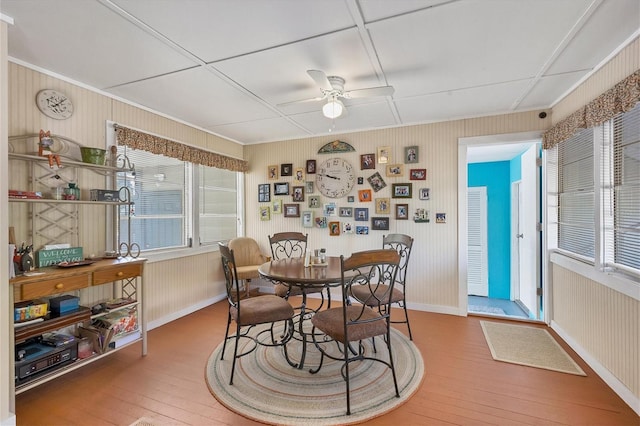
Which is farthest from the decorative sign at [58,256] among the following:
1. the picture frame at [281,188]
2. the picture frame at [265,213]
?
the picture frame at [281,188]

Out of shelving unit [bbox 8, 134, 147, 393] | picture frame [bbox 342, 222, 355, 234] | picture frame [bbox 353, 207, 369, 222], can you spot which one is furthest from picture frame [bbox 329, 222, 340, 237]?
shelving unit [bbox 8, 134, 147, 393]

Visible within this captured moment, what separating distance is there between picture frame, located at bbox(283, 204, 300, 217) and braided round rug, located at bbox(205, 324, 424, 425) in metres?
2.16

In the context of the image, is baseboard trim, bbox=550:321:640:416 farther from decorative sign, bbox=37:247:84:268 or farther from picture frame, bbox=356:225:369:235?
decorative sign, bbox=37:247:84:268

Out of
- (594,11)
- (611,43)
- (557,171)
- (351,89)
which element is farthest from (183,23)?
(557,171)

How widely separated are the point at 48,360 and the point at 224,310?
1948mm

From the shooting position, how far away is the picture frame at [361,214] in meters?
4.11

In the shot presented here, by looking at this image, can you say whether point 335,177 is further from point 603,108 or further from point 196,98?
point 603,108

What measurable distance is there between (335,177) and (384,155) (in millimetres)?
772

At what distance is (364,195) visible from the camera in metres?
4.13

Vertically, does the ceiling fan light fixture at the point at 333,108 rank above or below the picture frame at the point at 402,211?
above

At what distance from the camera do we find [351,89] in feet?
9.00

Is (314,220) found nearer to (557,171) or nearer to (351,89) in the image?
(351,89)

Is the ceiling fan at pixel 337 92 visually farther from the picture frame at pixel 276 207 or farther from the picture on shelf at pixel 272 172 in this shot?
the picture frame at pixel 276 207

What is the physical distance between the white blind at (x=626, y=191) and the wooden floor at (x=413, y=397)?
102 centimetres
